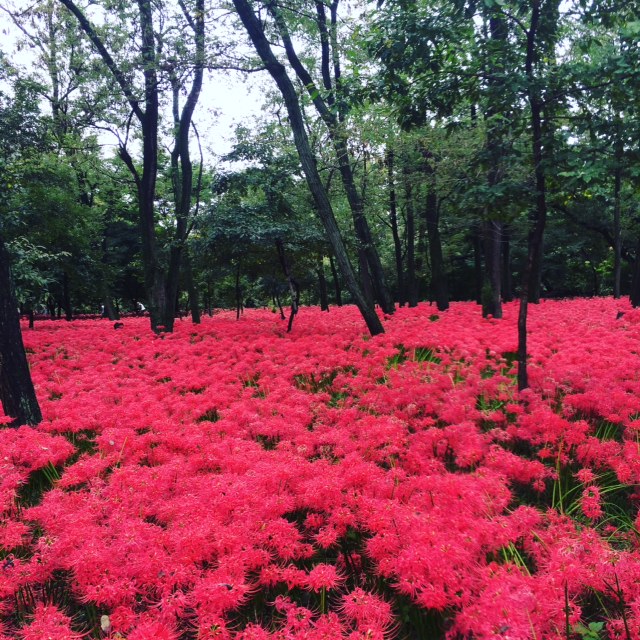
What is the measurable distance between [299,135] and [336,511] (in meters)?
8.87

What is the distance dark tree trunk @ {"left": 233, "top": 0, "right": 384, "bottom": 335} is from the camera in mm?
9516

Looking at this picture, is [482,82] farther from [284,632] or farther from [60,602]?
[60,602]

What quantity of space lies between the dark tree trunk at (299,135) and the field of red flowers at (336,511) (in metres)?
3.79

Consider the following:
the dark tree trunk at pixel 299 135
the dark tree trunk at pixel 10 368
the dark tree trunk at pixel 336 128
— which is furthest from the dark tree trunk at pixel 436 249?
the dark tree trunk at pixel 10 368

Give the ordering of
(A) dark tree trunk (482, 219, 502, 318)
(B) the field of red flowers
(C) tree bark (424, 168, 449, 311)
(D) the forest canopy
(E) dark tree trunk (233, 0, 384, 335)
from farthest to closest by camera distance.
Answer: (C) tree bark (424, 168, 449, 311) < (A) dark tree trunk (482, 219, 502, 318) < (E) dark tree trunk (233, 0, 384, 335) < (D) the forest canopy < (B) the field of red flowers

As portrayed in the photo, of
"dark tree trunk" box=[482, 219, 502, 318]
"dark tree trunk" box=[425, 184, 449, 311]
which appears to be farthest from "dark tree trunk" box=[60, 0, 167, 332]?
"dark tree trunk" box=[482, 219, 502, 318]

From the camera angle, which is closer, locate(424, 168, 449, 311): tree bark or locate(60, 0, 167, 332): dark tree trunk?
locate(60, 0, 167, 332): dark tree trunk

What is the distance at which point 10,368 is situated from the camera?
5762mm

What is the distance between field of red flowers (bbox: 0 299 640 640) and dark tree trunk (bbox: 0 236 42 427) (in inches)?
16.7

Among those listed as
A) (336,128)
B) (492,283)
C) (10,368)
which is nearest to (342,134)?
(336,128)

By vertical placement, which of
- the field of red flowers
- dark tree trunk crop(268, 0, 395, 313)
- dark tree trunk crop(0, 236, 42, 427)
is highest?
dark tree trunk crop(268, 0, 395, 313)

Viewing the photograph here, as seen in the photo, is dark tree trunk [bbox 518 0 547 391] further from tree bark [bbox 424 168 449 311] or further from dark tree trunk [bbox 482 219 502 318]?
tree bark [bbox 424 168 449 311]

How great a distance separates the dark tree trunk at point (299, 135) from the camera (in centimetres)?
952

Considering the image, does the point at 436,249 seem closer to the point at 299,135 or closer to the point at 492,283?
the point at 492,283
